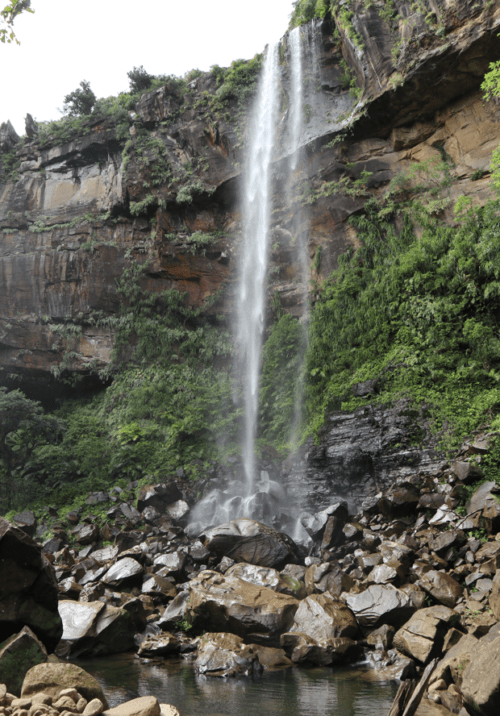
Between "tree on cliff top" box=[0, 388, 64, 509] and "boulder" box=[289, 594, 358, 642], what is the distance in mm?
13102

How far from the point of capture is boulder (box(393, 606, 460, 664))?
5.97 meters

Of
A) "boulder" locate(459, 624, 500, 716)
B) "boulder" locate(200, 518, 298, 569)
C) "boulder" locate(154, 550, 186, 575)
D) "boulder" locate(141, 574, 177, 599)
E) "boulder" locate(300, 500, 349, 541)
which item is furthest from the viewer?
"boulder" locate(300, 500, 349, 541)

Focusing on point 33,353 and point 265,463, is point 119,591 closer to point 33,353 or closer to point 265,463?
point 265,463

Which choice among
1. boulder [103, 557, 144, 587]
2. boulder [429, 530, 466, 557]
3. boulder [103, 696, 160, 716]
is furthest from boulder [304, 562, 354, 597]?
boulder [103, 696, 160, 716]

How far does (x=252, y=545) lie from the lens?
9422 mm

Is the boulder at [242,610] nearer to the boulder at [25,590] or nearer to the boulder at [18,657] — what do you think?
the boulder at [25,590]

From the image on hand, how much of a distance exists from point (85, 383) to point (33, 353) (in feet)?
9.08

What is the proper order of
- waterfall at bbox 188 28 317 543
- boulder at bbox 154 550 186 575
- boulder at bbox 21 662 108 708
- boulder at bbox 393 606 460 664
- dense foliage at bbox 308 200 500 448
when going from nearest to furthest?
boulder at bbox 21 662 108 708, boulder at bbox 393 606 460 664, boulder at bbox 154 550 186 575, dense foliage at bbox 308 200 500 448, waterfall at bbox 188 28 317 543

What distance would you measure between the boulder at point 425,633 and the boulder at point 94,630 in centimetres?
429

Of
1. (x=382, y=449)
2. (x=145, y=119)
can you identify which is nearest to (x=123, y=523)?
(x=382, y=449)

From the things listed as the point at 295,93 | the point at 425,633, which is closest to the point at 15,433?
the point at 425,633

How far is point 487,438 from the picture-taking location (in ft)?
30.4

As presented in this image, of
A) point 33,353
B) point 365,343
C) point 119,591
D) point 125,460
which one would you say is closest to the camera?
point 119,591

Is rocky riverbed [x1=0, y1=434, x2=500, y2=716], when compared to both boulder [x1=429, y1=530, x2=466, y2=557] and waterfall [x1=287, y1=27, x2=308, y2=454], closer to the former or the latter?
boulder [x1=429, y1=530, x2=466, y2=557]
